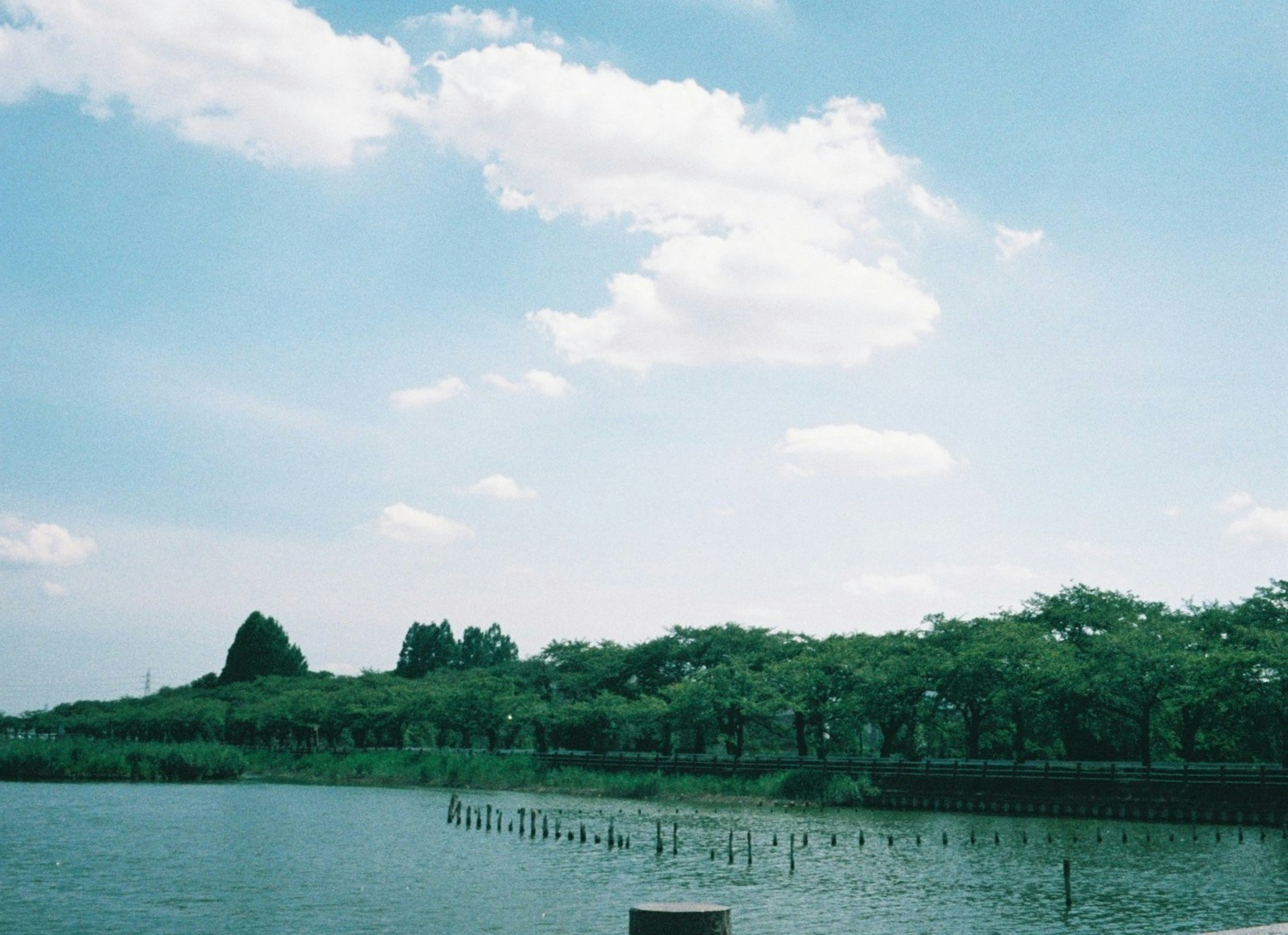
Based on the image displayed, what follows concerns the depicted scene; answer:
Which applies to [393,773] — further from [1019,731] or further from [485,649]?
[485,649]

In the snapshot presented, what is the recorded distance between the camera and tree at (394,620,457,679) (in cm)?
16350

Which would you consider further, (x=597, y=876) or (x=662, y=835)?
(x=662, y=835)

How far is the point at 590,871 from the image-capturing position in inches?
1524

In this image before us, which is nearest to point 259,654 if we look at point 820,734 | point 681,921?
point 820,734

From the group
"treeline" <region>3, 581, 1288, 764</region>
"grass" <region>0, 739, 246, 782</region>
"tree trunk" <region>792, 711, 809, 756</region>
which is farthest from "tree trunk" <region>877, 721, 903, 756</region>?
"grass" <region>0, 739, 246, 782</region>

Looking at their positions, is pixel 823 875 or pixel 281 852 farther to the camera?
pixel 281 852

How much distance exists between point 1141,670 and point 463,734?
65.7 m

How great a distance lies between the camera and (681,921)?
17.8 feet

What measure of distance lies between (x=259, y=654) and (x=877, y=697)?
110 metres

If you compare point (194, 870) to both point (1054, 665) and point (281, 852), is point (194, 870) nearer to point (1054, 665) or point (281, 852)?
point (281, 852)

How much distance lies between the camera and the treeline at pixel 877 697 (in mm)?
61312

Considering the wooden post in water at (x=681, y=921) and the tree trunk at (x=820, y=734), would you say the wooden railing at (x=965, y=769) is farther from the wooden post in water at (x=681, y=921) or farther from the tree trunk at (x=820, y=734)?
the wooden post in water at (x=681, y=921)

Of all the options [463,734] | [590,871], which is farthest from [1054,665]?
[463,734]

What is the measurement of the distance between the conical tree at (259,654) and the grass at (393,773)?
2391 inches
